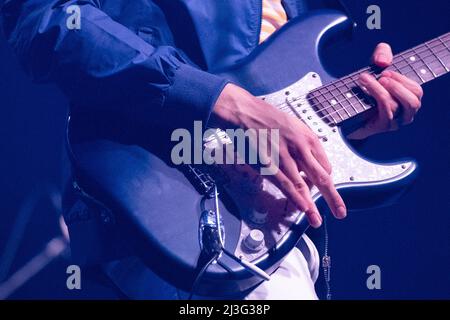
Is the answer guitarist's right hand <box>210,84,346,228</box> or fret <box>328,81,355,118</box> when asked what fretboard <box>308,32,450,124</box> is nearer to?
fret <box>328,81,355,118</box>

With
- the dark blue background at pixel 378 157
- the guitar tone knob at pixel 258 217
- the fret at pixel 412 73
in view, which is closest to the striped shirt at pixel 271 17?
the dark blue background at pixel 378 157

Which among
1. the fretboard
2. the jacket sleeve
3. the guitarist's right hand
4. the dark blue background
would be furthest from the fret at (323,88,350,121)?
the dark blue background

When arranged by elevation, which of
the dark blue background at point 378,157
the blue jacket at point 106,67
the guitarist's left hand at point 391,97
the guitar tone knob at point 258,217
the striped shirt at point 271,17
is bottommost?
the dark blue background at point 378,157

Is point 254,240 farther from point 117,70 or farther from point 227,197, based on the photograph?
point 117,70

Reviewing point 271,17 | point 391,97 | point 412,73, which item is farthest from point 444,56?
point 271,17

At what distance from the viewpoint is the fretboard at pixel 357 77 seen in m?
0.94

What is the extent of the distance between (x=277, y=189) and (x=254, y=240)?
0.39 feet

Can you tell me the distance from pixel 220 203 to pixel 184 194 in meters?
0.07

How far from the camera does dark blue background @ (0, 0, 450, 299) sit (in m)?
1.33

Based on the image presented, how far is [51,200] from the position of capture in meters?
1.36

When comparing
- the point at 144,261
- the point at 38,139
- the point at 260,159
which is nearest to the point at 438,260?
the point at 260,159

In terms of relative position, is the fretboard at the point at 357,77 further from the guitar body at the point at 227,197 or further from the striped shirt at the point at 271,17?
the striped shirt at the point at 271,17

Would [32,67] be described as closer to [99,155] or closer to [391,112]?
[99,155]
